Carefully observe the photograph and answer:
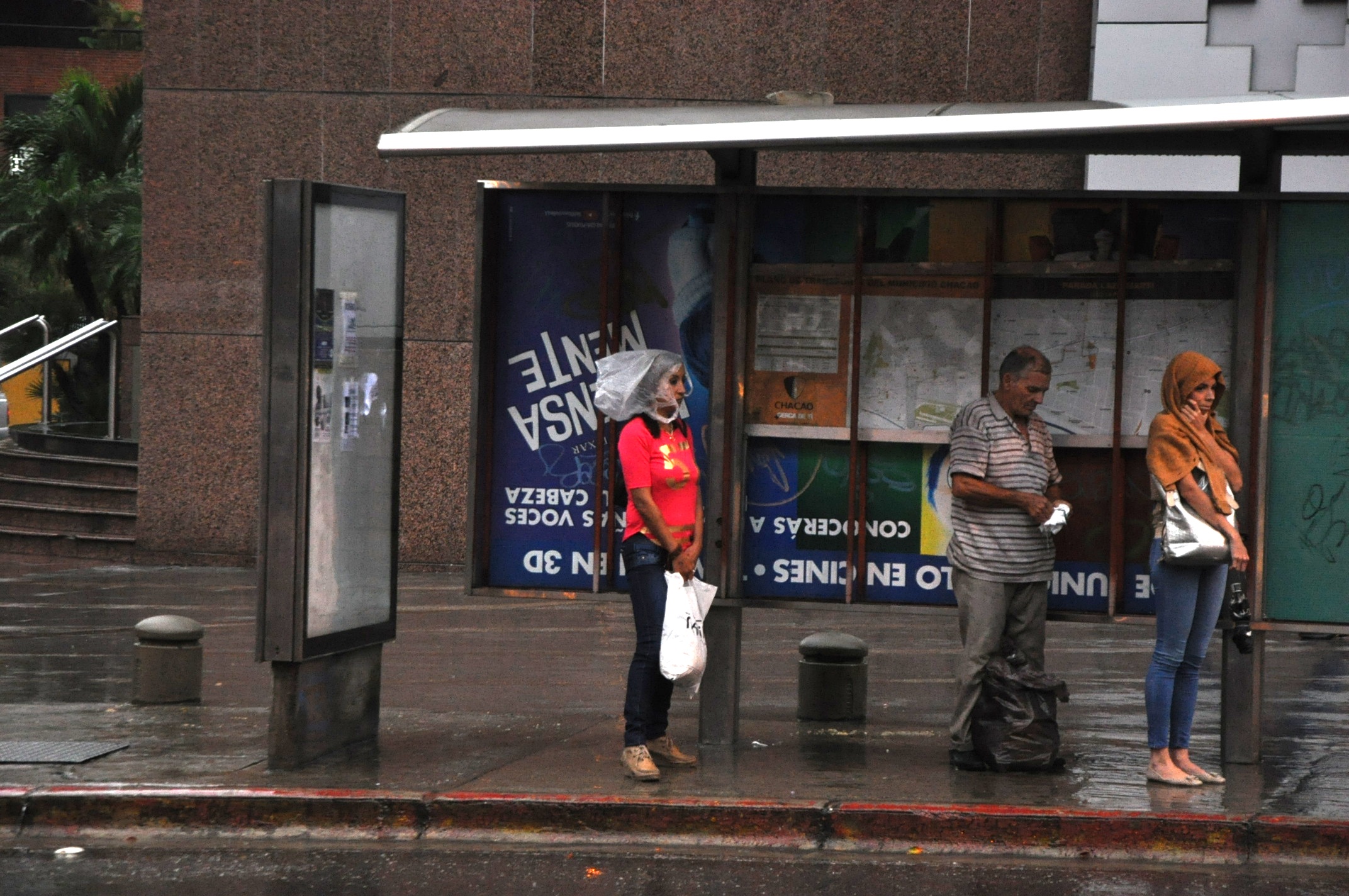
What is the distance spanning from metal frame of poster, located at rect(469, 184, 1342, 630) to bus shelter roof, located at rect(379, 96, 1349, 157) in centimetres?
44

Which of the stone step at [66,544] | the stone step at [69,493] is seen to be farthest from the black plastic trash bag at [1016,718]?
the stone step at [69,493]

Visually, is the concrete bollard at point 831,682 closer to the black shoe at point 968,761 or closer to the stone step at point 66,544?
the black shoe at point 968,761

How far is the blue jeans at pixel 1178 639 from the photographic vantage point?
23.2ft

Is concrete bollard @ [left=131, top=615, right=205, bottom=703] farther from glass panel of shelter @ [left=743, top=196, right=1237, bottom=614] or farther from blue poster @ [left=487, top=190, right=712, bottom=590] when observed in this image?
glass panel of shelter @ [left=743, top=196, right=1237, bottom=614]

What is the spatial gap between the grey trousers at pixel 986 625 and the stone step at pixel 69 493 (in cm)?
1137

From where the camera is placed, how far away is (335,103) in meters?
15.2

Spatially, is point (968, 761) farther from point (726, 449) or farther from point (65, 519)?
point (65, 519)

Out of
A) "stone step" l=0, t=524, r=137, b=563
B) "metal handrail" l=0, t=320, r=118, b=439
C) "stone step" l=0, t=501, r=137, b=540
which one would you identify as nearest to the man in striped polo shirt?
"stone step" l=0, t=524, r=137, b=563

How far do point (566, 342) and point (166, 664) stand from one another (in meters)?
2.83

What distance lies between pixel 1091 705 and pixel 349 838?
4492 millimetres

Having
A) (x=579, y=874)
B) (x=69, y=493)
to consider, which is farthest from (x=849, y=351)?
(x=69, y=493)

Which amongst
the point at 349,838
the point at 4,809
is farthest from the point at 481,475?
the point at 4,809

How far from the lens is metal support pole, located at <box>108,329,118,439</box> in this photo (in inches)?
737

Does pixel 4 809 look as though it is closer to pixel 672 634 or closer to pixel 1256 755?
pixel 672 634
